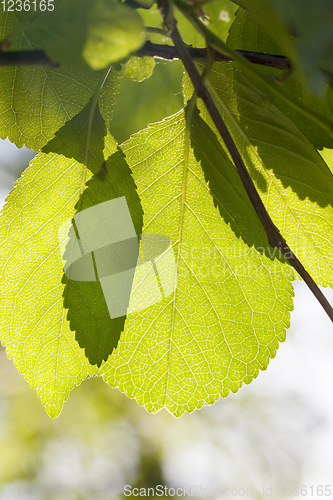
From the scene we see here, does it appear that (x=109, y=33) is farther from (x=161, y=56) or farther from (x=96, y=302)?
(x=96, y=302)

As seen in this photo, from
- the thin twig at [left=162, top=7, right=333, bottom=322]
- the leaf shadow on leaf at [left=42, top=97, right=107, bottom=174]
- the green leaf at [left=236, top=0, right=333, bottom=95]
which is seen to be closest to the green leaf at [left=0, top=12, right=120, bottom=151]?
the leaf shadow on leaf at [left=42, top=97, right=107, bottom=174]

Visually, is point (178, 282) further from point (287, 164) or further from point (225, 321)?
point (287, 164)

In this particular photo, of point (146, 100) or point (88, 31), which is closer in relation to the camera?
point (88, 31)

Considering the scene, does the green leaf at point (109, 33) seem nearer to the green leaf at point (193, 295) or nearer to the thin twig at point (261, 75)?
the thin twig at point (261, 75)

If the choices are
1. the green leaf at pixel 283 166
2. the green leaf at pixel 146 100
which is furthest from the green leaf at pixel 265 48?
the green leaf at pixel 146 100

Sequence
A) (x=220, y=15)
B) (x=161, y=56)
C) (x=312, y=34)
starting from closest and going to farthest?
(x=312, y=34) → (x=161, y=56) → (x=220, y=15)

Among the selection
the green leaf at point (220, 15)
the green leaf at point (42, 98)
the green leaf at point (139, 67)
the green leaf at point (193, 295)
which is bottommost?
the green leaf at point (193, 295)

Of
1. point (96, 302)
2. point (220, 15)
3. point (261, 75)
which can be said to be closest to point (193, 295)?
point (96, 302)
